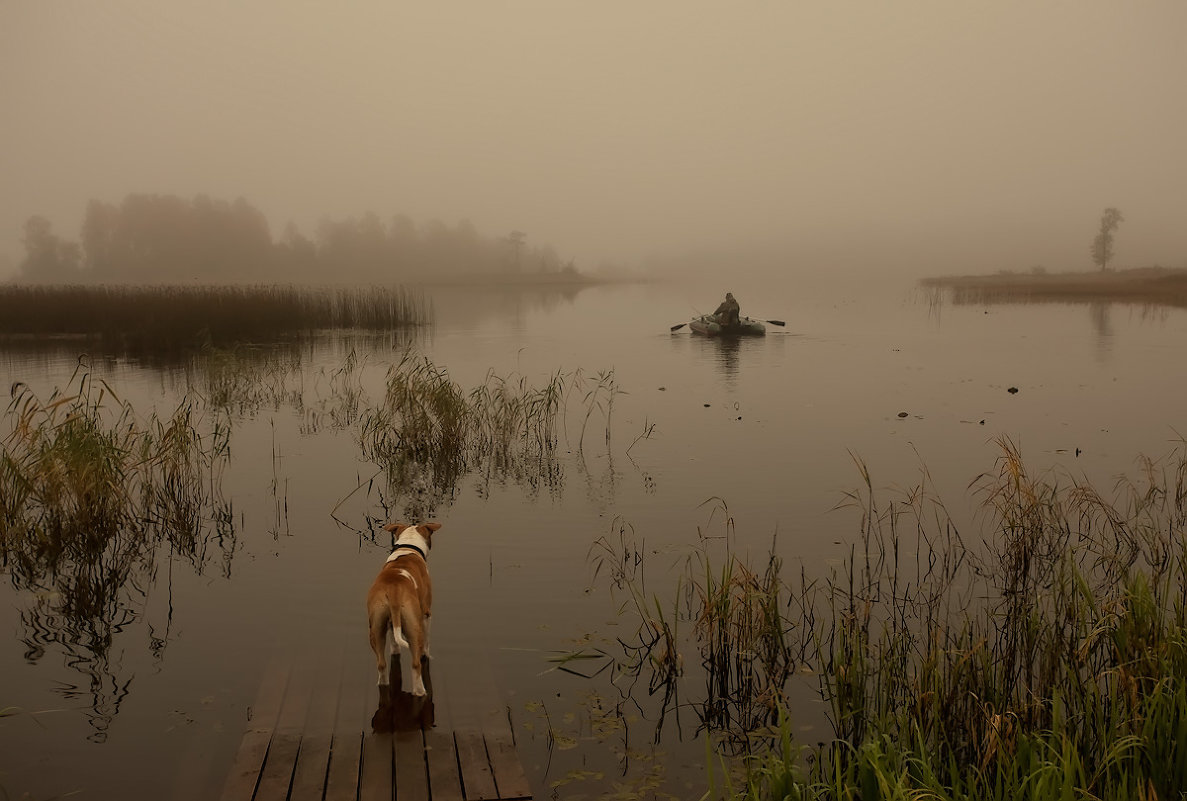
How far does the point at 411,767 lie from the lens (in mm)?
5039

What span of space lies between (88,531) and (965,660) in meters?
8.55

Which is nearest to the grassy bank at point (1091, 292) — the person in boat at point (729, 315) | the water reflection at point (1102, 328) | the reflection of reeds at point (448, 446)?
the water reflection at point (1102, 328)

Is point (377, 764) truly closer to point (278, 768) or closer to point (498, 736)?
point (278, 768)

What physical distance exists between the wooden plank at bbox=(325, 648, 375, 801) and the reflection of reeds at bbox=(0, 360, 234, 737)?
82.7 inches

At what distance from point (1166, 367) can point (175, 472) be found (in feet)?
82.1

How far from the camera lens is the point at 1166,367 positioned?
2408 cm

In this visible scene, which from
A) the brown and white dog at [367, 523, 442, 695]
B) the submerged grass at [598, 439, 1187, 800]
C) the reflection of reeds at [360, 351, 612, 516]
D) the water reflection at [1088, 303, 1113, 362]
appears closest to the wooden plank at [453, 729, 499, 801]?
the brown and white dog at [367, 523, 442, 695]

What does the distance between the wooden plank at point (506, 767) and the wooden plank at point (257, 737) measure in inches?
52.4

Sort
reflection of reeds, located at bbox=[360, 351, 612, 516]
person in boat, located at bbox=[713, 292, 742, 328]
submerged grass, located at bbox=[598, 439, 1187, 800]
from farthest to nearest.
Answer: person in boat, located at bbox=[713, 292, 742, 328]
reflection of reeds, located at bbox=[360, 351, 612, 516]
submerged grass, located at bbox=[598, 439, 1187, 800]

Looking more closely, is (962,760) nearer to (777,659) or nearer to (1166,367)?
(777,659)

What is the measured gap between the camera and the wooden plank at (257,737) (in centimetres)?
482

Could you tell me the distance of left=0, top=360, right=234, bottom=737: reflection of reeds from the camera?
770cm

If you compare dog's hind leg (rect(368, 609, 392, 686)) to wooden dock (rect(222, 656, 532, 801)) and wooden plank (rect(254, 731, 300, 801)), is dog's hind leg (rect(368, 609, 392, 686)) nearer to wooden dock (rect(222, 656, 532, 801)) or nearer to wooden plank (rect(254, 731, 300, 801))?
wooden dock (rect(222, 656, 532, 801))

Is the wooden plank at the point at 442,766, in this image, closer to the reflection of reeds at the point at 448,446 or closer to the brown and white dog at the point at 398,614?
the brown and white dog at the point at 398,614
